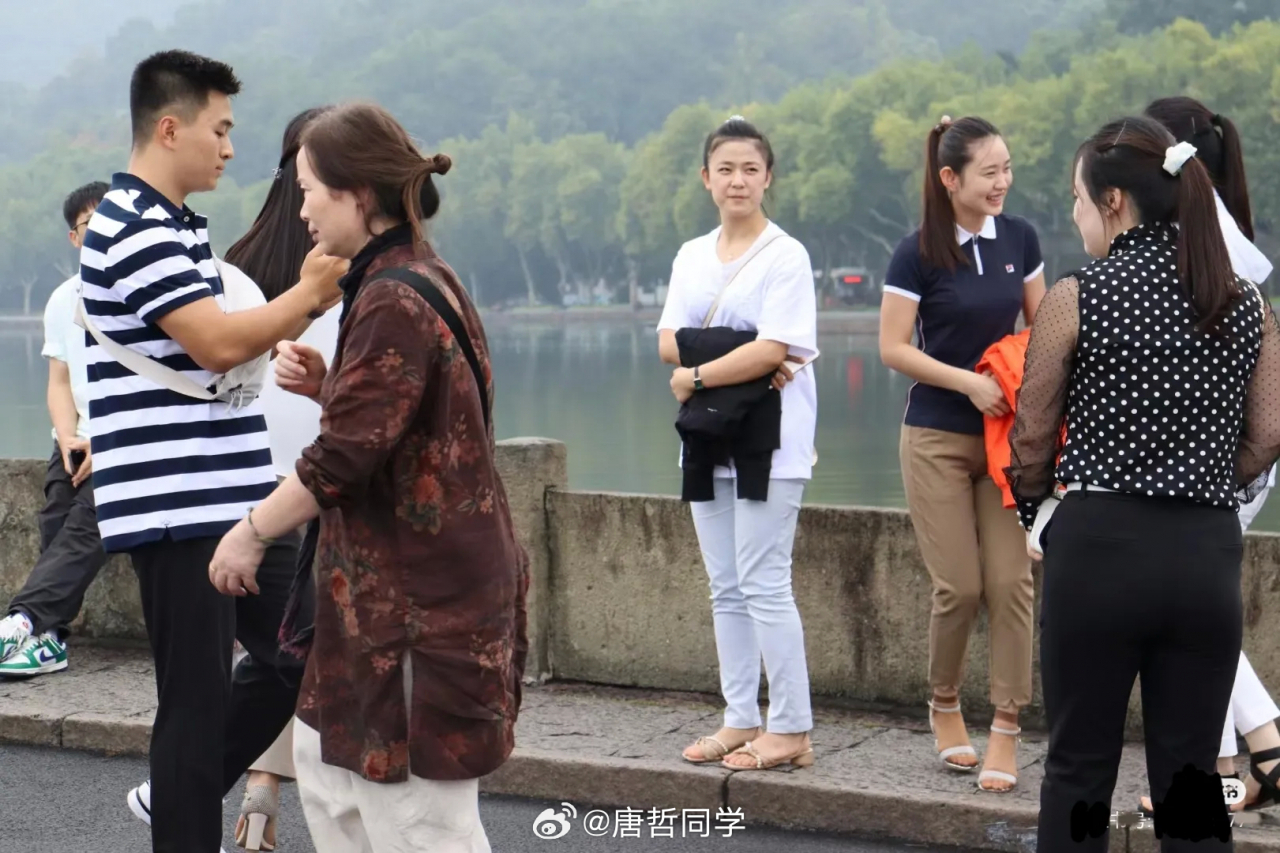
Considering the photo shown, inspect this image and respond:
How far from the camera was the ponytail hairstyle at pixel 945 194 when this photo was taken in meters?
5.15

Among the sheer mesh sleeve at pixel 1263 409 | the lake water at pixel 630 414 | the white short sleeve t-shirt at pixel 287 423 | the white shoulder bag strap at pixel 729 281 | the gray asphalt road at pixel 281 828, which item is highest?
the white shoulder bag strap at pixel 729 281

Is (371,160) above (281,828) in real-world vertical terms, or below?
above

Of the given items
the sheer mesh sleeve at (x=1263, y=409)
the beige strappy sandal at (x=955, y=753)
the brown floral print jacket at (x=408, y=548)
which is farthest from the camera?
the beige strappy sandal at (x=955, y=753)

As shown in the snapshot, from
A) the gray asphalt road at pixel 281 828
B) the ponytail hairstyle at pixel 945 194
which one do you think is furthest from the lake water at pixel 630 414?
the ponytail hairstyle at pixel 945 194

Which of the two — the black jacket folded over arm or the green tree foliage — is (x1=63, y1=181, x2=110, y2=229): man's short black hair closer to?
the black jacket folded over arm

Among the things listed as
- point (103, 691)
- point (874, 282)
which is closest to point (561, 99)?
point (874, 282)

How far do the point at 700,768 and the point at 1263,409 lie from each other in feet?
7.27

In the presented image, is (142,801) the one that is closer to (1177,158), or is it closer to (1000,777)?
(1000,777)

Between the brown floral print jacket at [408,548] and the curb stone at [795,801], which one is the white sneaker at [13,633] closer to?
the curb stone at [795,801]

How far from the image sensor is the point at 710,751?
5.36 meters

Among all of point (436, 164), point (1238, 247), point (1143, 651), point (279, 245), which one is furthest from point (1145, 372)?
point (279, 245)

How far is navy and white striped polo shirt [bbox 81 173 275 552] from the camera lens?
151 inches

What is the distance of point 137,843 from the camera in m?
4.92

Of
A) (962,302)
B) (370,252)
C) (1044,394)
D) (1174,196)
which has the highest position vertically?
(1174,196)
